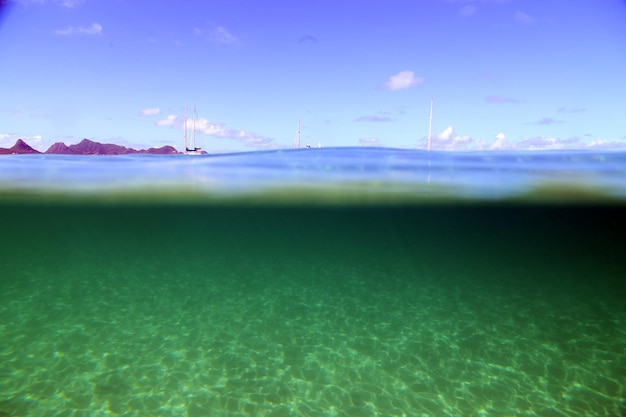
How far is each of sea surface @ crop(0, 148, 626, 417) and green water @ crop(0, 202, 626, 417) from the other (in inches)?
1.3

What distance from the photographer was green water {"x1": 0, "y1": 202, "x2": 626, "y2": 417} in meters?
3.95

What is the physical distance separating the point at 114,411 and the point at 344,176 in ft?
64.1

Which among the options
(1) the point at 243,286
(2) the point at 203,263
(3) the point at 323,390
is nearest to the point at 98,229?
(2) the point at 203,263

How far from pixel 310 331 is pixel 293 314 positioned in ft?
2.74

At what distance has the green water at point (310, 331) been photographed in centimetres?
395

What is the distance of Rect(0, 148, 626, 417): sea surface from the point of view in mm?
4004

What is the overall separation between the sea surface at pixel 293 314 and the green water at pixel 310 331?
0.11 ft

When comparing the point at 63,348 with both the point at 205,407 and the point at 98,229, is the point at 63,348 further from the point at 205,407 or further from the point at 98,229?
the point at 98,229

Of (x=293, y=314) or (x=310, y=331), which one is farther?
(x=293, y=314)

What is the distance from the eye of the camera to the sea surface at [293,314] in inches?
158

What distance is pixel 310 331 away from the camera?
5.73 meters

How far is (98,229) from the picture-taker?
17.3 m

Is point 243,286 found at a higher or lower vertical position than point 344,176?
lower

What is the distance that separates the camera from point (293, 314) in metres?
6.49
